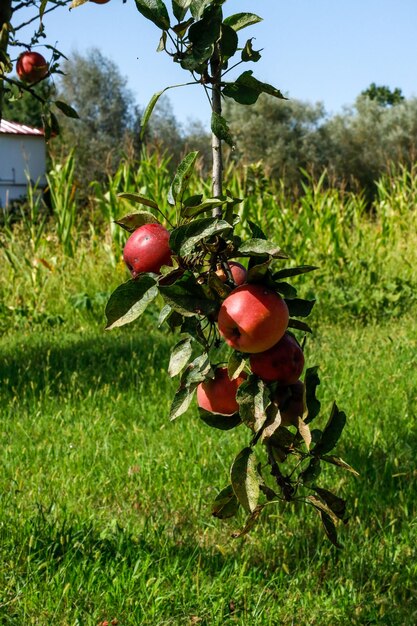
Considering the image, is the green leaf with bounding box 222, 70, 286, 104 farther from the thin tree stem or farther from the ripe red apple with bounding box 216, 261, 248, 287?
the ripe red apple with bounding box 216, 261, 248, 287

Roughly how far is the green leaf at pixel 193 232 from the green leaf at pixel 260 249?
38 millimetres

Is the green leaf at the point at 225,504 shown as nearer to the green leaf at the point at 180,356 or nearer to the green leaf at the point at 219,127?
the green leaf at the point at 180,356

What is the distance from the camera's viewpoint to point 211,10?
3.25 ft

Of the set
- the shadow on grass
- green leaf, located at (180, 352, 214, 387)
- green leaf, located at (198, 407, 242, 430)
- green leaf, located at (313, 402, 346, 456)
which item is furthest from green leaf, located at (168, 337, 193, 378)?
the shadow on grass

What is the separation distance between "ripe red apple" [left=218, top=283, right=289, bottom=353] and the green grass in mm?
1153

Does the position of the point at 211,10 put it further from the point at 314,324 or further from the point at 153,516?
the point at 314,324

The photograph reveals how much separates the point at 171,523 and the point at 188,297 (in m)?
1.53

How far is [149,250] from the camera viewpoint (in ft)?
3.31

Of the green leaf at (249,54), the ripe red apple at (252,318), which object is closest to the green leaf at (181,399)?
the ripe red apple at (252,318)

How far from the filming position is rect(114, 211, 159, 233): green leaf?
3.56ft

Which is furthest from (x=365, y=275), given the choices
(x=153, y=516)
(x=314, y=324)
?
(x=153, y=516)

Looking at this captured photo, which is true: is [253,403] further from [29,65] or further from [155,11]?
[29,65]

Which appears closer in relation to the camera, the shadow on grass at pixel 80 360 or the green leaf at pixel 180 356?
the green leaf at pixel 180 356

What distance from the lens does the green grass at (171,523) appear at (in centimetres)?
193
